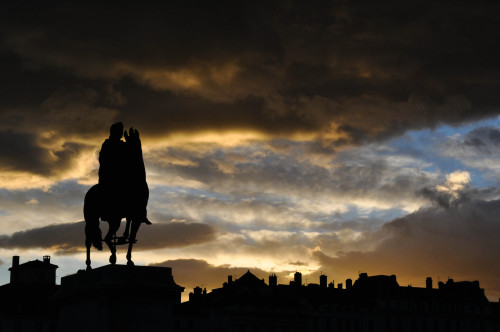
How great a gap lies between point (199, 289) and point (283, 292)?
50.7 ft

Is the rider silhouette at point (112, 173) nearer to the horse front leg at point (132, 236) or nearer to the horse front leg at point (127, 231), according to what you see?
the horse front leg at point (127, 231)

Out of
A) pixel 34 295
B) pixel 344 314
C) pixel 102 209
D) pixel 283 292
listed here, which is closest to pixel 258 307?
pixel 283 292

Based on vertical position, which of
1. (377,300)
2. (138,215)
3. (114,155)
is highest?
(377,300)

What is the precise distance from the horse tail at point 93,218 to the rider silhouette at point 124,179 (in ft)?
2.14

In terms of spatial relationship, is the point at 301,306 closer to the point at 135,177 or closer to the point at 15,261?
the point at 15,261

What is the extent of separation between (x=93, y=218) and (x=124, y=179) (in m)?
2.05

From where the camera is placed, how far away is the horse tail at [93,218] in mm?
30281

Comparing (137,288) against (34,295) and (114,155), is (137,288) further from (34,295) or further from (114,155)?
(34,295)

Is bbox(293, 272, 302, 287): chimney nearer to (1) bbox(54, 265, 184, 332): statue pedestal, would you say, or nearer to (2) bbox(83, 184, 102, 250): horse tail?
(2) bbox(83, 184, 102, 250): horse tail

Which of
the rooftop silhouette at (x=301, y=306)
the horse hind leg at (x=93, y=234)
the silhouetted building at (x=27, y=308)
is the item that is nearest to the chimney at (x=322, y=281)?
the rooftop silhouette at (x=301, y=306)

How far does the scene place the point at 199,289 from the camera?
145 meters

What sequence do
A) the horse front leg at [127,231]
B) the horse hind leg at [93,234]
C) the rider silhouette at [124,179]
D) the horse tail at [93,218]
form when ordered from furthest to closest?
the horse hind leg at [93,234] → the horse tail at [93,218] → the horse front leg at [127,231] → the rider silhouette at [124,179]

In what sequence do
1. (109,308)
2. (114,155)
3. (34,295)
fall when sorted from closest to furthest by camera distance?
(109,308), (114,155), (34,295)

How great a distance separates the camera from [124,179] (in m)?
29.3
